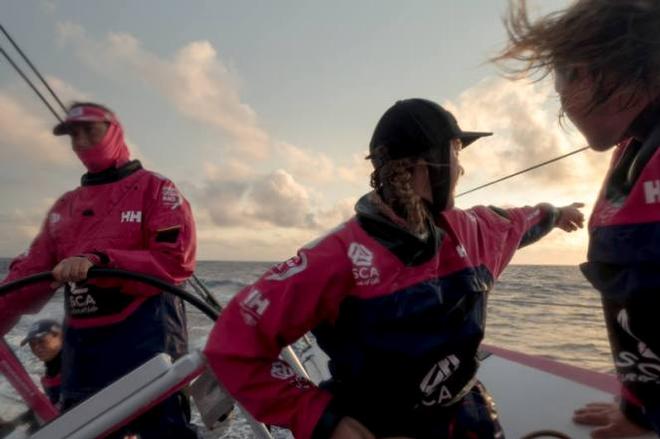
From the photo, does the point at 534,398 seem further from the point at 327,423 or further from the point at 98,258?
the point at 98,258

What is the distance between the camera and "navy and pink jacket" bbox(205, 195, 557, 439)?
1164 millimetres

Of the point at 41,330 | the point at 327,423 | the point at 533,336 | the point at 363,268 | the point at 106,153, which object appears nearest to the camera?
the point at 327,423

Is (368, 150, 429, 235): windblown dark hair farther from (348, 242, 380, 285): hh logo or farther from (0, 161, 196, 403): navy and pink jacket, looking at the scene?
(0, 161, 196, 403): navy and pink jacket

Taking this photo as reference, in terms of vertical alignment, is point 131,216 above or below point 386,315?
above

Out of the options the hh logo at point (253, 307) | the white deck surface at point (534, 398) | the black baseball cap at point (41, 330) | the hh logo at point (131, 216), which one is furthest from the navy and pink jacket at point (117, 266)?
the white deck surface at point (534, 398)

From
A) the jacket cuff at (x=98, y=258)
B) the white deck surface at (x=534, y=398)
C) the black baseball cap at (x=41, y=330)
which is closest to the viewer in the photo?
the jacket cuff at (x=98, y=258)

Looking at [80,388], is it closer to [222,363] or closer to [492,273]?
[222,363]

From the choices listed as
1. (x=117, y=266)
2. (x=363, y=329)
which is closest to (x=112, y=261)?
(x=117, y=266)

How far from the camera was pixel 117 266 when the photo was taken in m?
1.94

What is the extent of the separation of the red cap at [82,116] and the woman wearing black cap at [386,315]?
60.4 inches

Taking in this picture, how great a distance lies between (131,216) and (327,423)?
1.50 m

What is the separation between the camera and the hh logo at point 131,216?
2223 millimetres

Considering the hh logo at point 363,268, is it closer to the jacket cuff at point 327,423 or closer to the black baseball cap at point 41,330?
the jacket cuff at point 327,423

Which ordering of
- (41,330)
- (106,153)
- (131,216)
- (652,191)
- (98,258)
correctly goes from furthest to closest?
(41,330)
(106,153)
(131,216)
(98,258)
(652,191)
